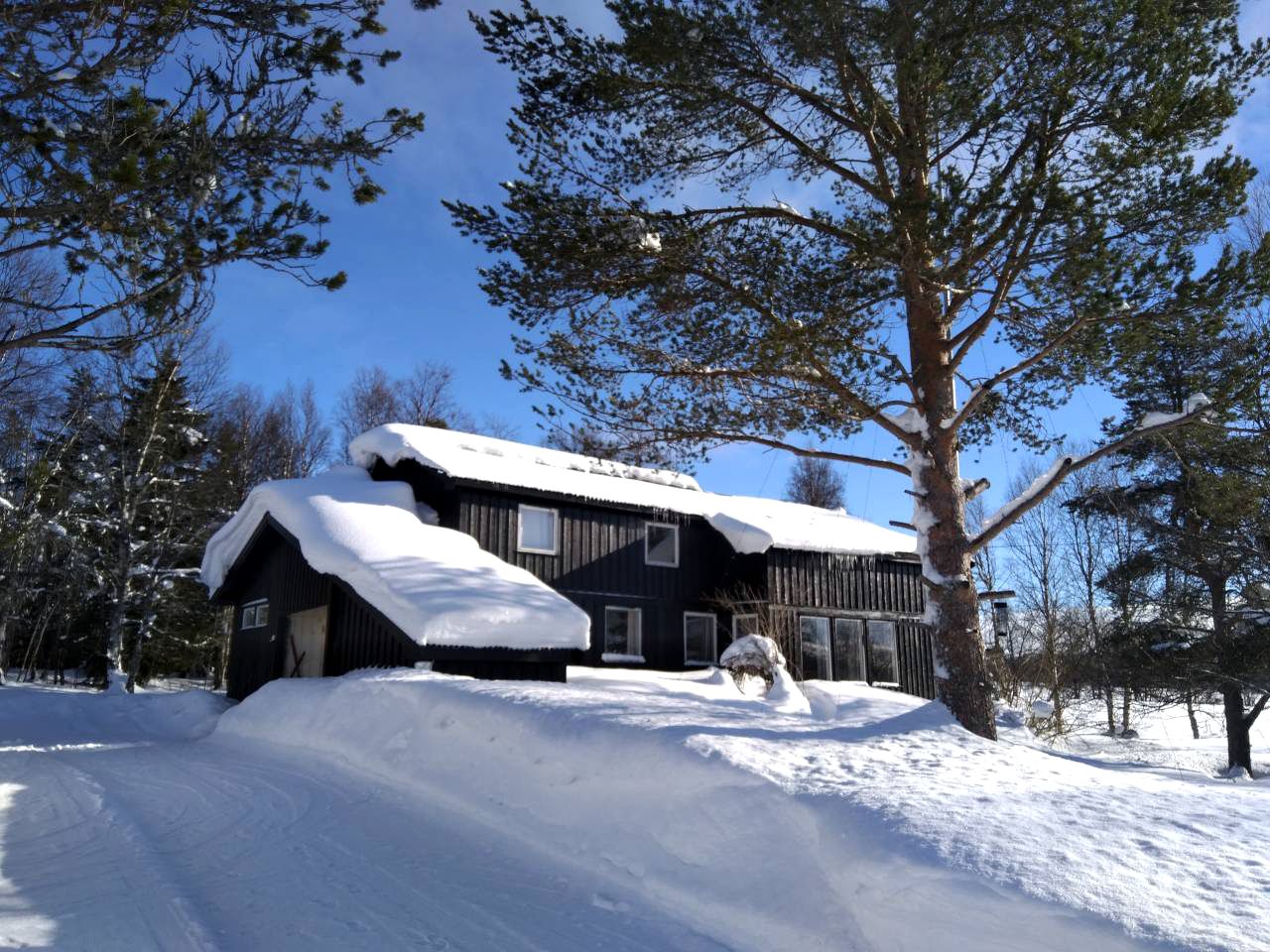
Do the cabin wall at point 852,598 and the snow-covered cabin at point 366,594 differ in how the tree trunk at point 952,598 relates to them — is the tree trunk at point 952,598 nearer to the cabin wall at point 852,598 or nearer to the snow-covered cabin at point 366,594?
the snow-covered cabin at point 366,594

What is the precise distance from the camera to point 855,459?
32.6ft

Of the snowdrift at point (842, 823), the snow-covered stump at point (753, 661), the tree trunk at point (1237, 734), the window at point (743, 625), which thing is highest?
the window at point (743, 625)

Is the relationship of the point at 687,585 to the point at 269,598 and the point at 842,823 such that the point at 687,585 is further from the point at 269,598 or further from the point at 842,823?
the point at 842,823

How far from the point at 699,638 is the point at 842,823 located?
51.8ft

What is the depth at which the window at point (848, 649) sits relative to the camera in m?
20.9

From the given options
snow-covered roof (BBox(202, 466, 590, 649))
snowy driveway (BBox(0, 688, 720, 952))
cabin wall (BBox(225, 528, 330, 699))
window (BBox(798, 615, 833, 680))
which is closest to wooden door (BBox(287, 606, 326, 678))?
cabin wall (BBox(225, 528, 330, 699))

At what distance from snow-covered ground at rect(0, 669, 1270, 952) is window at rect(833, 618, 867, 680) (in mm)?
12623

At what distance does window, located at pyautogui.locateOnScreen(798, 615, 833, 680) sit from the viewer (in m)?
20.5

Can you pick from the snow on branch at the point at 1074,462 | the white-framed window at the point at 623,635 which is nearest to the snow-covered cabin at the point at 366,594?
the white-framed window at the point at 623,635

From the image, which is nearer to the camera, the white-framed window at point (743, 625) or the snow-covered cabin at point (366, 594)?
the snow-covered cabin at point (366, 594)

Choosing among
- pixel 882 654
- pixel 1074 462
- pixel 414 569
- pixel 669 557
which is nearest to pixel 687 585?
pixel 669 557

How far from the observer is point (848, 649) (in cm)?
2114

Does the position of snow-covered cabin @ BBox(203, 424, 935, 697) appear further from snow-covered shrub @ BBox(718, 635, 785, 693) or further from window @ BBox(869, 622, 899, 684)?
snow-covered shrub @ BBox(718, 635, 785, 693)

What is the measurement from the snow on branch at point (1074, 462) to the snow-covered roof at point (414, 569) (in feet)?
20.4
